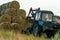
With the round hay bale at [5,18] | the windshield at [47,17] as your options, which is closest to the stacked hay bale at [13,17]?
the round hay bale at [5,18]

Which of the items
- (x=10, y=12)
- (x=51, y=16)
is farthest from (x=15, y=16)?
(x=51, y=16)

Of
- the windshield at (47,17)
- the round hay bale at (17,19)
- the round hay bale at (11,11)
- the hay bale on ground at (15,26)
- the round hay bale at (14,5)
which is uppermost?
the round hay bale at (14,5)

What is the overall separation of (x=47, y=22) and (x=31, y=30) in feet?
7.19

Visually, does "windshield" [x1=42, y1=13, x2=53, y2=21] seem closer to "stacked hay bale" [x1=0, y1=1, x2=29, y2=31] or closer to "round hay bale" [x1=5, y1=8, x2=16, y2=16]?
"stacked hay bale" [x1=0, y1=1, x2=29, y2=31]

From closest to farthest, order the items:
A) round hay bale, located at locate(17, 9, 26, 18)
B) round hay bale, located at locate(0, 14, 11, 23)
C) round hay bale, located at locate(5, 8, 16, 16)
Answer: round hay bale, located at locate(0, 14, 11, 23)
round hay bale, located at locate(5, 8, 16, 16)
round hay bale, located at locate(17, 9, 26, 18)

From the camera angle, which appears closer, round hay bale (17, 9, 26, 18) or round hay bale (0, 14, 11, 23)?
round hay bale (0, 14, 11, 23)

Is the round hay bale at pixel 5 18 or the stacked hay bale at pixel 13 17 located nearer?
the stacked hay bale at pixel 13 17

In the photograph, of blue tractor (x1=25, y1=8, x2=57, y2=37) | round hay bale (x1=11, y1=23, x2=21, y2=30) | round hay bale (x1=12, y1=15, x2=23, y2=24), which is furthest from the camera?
round hay bale (x1=12, y1=15, x2=23, y2=24)

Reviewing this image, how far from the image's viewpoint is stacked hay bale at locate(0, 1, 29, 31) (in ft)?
69.4

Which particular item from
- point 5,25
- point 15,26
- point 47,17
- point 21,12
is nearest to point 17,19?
point 21,12

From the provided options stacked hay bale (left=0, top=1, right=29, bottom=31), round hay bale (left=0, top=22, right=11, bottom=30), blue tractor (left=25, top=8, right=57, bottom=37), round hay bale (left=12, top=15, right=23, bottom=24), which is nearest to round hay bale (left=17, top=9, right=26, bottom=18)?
stacked hay bale (left=0, top=1, right=29, bottom=31)

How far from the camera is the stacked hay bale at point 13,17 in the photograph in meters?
21.2

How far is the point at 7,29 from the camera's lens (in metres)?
21.0

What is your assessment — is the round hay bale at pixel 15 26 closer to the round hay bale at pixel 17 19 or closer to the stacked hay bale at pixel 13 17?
the stacked hay bale at pixel 13 17
